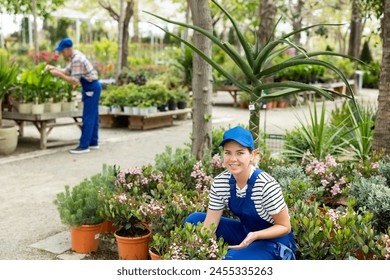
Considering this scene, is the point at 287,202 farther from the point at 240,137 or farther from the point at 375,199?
the point at 240,137

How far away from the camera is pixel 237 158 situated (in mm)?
3135

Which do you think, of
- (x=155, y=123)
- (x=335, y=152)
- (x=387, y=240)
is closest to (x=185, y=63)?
(x=155, y=123)

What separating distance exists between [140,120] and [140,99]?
42 centimetres

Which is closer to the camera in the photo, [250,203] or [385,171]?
[250,203]

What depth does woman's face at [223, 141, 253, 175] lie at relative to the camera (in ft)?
10.3

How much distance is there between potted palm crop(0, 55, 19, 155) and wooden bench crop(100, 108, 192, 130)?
3.12 meters

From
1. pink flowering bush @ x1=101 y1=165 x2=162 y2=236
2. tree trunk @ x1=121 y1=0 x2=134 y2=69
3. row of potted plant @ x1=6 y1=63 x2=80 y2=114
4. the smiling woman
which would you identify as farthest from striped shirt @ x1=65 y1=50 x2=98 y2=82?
tree trunk @ x1=121 y1=0 x2=134 y2=69

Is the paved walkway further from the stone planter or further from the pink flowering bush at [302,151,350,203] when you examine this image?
the pink flowering bush at [302,151,350,203]

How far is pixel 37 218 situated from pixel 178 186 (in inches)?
65.6

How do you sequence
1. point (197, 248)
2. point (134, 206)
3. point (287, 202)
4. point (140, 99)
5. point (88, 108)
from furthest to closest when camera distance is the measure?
1. point (140, 99)
2. point (88, 108)
3. point (134, 206)
4. point (287, 202)
5. point (197, 248)

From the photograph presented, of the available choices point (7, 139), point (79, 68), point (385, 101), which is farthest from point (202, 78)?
point (7, 139)

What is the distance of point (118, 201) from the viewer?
418 centimetres

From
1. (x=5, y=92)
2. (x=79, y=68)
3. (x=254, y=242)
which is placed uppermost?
(x=79, y=68)
